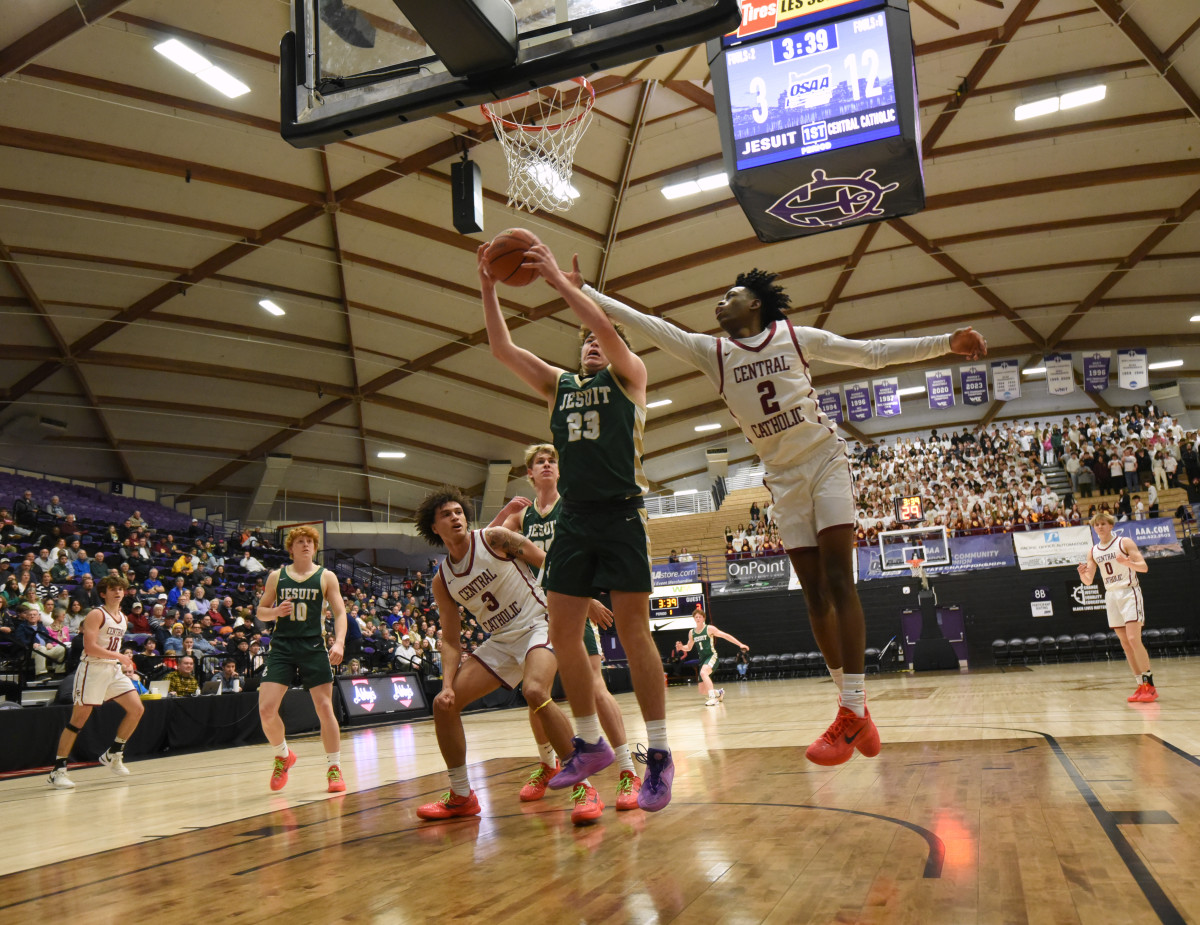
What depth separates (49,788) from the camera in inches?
311

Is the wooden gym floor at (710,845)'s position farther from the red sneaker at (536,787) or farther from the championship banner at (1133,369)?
the championship banner at (1133,369)

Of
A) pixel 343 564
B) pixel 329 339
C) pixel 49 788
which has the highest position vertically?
pixel 329 339

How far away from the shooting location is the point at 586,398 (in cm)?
395

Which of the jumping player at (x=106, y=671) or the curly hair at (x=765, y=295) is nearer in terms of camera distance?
the curly hair at (x=765, y=295)

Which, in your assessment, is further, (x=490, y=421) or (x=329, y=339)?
(x=490, y=421)

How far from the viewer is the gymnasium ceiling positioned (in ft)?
43.0

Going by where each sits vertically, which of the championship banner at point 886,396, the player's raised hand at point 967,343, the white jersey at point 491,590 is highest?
the championship banner at point 886,396

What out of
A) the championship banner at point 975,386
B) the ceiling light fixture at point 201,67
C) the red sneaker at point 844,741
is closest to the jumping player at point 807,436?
the red sneaker at point 844,741

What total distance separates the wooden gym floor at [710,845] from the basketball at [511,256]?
235cm

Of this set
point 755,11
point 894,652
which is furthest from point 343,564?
point 755,11

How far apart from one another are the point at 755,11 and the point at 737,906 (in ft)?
22.9

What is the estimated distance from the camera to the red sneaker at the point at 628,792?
4070mm

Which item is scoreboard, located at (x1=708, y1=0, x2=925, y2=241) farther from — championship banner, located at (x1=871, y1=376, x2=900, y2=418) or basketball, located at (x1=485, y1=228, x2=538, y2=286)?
championship banner, located at (x1=871, y1=376, x2=900, y2=418)

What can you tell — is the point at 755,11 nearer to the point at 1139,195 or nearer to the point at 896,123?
the point at 896,123
